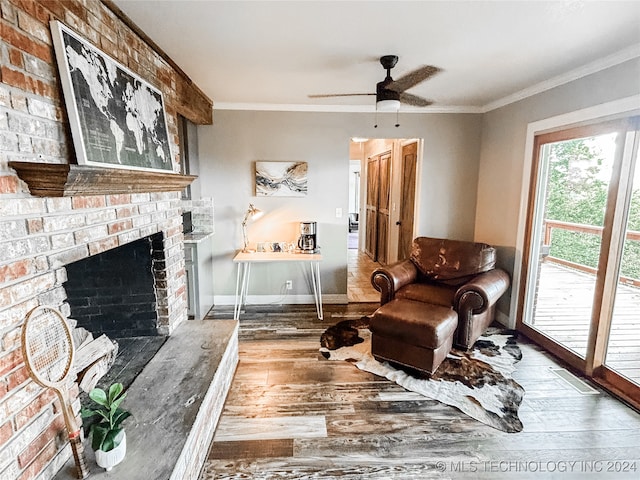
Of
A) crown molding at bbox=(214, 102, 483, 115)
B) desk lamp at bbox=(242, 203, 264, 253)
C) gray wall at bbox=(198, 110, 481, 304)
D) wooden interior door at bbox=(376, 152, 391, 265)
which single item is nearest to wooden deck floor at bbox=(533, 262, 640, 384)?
gray wall at bbox=(198, 110, 481, 304)

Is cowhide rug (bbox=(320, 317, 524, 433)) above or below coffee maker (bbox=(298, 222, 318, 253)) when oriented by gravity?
below

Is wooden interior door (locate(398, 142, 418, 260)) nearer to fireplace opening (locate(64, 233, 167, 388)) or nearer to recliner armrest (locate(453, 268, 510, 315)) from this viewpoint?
recliner armrest (locate(453, 268, 510, 315))

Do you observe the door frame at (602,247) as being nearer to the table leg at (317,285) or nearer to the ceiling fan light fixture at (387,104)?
the ceiling fan light fixture at (387,104)

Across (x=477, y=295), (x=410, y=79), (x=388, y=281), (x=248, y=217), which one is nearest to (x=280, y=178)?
(x=248, y=217)

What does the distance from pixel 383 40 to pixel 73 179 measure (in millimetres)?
1891

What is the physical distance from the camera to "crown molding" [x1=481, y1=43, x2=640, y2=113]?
2174 mm

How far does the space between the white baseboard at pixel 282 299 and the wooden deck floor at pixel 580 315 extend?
2.12 metres

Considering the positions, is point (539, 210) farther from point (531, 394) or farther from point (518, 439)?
point (518, 439)

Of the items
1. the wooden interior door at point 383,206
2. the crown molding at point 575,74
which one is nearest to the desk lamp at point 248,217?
the wooden interior door at point 383,206

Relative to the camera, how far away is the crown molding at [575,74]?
217 cm

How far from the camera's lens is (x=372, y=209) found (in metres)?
6.67

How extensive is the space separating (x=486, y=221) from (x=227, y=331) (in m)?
3.14

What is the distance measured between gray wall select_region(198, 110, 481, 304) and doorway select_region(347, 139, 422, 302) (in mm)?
294

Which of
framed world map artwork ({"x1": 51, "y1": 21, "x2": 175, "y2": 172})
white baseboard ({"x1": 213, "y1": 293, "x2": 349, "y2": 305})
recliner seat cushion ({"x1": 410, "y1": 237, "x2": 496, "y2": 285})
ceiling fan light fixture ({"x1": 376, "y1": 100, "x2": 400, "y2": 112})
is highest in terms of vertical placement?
ceiling fan light fixture ({"x1": 376, "y1": 100, "x2": 400, "y2": 112})
